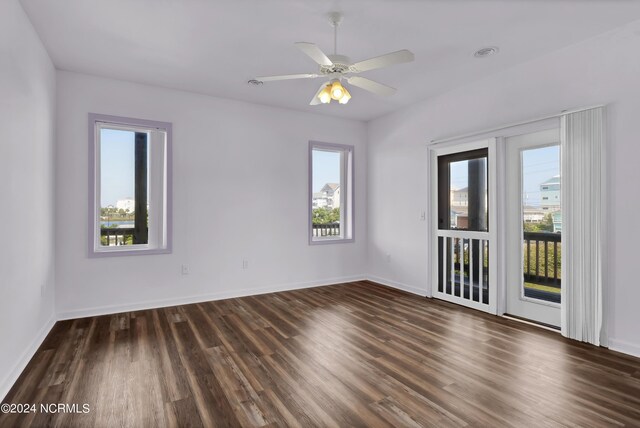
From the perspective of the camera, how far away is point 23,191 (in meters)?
2.65

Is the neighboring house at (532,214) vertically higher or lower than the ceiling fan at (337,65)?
lower

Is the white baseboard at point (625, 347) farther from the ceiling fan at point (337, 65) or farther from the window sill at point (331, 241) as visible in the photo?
the window sill at point (331, 241)

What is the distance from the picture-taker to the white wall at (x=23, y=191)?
89.2 inches

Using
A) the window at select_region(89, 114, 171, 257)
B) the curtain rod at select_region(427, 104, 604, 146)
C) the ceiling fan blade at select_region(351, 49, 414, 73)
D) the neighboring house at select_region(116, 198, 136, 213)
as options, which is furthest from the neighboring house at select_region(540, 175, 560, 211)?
the neighboring house at select_region(116, 198, 136, 213)

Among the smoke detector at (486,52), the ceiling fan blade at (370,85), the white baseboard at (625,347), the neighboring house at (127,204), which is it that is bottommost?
the white baseboard at (625,347)

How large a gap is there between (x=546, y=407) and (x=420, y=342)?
1110 mm

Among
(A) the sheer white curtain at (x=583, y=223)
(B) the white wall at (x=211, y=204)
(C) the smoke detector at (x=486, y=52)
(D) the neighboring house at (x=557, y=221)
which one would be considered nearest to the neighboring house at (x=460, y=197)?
(D) the neighboring house at (x=557, y=221)

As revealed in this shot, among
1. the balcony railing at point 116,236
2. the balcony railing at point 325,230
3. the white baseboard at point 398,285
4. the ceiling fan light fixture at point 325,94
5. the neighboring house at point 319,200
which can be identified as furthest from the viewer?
the balcony railing at point 325,230

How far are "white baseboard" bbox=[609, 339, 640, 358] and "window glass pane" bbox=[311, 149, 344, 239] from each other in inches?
146

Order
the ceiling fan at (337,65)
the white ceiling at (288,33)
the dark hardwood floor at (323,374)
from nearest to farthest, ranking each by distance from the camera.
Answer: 1. the dark hardwood floor at (323,374)
2. the ceiling fan at (337,65)
3. the white ceiling at (288,33)

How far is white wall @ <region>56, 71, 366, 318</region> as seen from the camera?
3.77 metres

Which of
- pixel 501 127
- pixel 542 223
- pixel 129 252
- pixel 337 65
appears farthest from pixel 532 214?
pixel 129 252

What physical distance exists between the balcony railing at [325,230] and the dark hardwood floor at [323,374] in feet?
6.59

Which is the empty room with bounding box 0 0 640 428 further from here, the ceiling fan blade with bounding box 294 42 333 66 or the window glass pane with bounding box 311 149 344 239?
the window glass pane with bounding box 311 149 344 239
